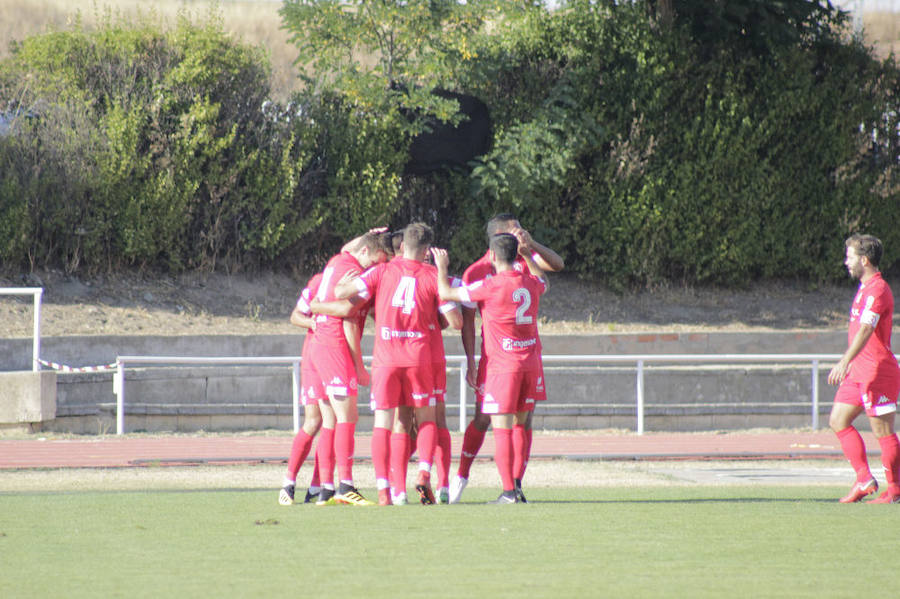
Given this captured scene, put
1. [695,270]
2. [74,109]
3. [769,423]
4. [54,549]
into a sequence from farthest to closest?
1. [695,270]
2. [74,109]
3. [769,423]
4. [54,549]

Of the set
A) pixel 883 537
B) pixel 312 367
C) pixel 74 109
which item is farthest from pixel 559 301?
pixel 883 537

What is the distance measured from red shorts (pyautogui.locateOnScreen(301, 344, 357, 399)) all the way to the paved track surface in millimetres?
4386

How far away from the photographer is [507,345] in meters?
7.63

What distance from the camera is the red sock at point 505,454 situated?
762 cm

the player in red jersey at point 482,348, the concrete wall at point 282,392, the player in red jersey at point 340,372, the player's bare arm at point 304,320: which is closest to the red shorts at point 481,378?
the player in red jersey at point 482,348

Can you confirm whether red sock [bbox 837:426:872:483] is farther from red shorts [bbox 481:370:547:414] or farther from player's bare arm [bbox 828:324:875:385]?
red shorts [bbox 481:370:547:414]

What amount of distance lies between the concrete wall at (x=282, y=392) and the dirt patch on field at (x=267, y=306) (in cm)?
117

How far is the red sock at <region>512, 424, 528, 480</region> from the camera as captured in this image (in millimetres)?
7719

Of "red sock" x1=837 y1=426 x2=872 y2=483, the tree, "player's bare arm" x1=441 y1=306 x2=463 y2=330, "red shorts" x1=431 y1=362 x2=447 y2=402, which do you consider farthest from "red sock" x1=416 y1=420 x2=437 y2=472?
the tree

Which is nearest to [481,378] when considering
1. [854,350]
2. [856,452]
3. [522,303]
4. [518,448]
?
[518,448]

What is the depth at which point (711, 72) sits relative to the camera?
21.5 m

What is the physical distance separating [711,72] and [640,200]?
9.59 ft

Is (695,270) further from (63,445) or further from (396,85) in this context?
(63,445)

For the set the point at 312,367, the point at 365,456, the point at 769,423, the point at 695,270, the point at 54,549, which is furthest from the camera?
the point at 695,270
